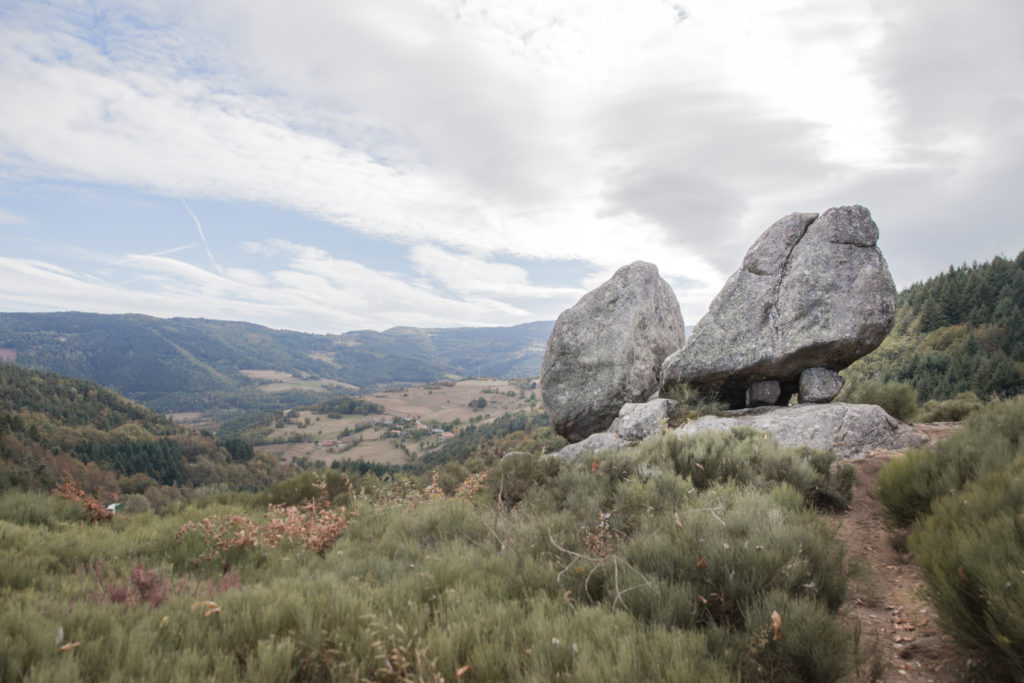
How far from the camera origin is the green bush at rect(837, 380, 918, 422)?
43.7ft

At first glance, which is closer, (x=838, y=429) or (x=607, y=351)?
(x=838, y=429)

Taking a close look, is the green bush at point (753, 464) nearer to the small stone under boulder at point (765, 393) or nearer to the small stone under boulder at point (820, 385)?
the small stone under boulder at point (820, 385)

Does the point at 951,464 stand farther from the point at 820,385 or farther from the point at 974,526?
the point at 820,385

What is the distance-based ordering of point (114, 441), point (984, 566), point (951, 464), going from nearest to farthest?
point (984, 566) < point (951, 464) < point (114, 441)

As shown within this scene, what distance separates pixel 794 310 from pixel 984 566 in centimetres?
1054

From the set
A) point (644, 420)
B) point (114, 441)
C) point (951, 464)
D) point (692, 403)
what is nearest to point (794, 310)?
point (692, 403)

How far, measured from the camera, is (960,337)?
67062 millimetres

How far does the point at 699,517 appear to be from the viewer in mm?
4672

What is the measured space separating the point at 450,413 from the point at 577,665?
201103mm

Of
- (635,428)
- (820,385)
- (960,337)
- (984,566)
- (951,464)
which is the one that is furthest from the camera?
(960,337)

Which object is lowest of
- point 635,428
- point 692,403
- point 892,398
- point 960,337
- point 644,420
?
point 635,428

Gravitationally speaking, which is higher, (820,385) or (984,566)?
(820,385)

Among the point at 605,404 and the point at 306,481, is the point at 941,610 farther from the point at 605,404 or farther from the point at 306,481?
the point at 605,404

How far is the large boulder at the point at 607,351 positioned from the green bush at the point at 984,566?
1176cm
